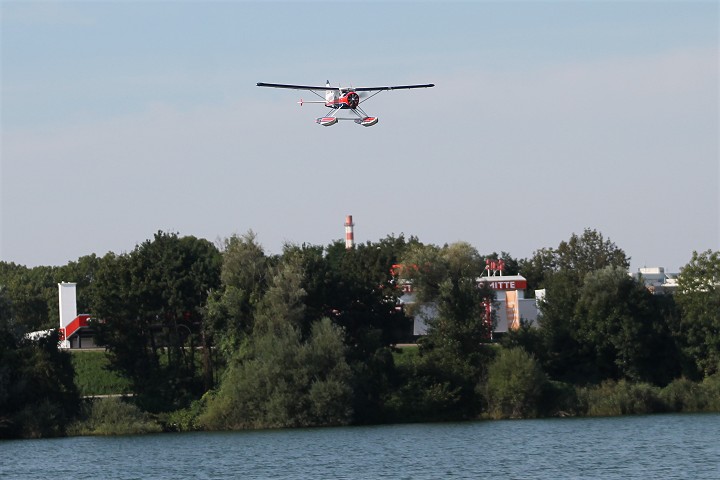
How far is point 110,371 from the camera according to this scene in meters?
74.5

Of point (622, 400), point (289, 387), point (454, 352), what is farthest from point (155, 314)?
point (622, 400)

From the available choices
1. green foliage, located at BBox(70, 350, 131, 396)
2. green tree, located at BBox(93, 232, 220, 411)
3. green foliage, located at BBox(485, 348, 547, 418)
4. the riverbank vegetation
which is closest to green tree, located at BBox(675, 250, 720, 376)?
the riverbank vegetation

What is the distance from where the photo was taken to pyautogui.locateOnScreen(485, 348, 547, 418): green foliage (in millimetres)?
66500

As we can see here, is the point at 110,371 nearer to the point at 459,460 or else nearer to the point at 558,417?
the point at 558,417

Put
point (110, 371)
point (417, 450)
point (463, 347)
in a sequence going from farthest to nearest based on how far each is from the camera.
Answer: point (110, 371)
point (463, 347)
point (417, 450)

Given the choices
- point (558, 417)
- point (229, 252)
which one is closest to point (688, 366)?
point (558, 417)

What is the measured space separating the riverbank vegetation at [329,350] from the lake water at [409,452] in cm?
248

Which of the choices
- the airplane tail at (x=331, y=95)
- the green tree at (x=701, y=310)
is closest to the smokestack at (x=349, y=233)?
the green tree at (x=701, y=310)

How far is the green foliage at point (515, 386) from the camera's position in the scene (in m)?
66.5

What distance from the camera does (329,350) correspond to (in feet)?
213

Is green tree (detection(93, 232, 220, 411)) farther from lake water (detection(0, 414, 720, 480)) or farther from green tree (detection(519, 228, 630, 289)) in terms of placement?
green tree (detection(519, 228, 630, 289))

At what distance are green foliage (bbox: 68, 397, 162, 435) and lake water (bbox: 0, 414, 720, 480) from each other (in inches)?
65.5

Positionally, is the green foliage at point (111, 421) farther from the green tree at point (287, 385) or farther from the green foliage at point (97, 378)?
the green foliage at point (97, 378)

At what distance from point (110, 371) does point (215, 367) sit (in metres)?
6.42
